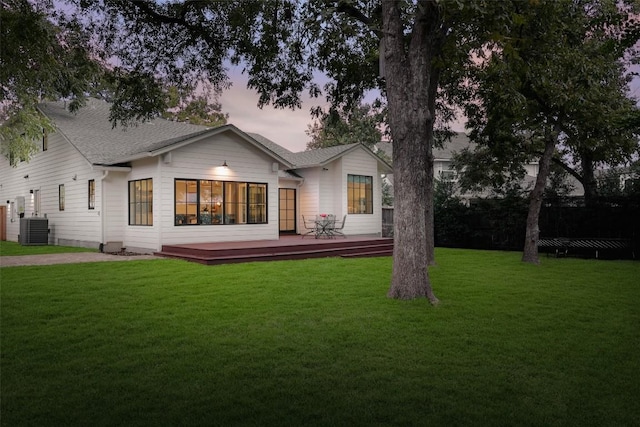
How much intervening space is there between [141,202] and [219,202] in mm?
2265

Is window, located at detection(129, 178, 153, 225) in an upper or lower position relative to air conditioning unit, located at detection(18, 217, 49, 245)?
upper

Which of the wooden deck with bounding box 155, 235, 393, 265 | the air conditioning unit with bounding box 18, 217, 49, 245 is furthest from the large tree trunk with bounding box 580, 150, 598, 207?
the air conditioning unit with bounding box 18, 217, 49, 245

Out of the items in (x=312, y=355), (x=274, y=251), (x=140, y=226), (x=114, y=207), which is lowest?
(x=312, y=355)

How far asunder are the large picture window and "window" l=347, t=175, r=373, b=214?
4529mm

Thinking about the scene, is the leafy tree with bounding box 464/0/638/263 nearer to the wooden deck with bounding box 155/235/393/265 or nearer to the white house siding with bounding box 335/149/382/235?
the wooden deck with bounding box 155/235/393/265

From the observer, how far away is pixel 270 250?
486 inches

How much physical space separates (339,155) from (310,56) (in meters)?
7.75

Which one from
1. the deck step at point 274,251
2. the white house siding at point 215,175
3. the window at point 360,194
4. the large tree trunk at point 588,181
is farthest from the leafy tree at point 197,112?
the large tree trunk at point 588,181

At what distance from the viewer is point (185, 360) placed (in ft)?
13.3

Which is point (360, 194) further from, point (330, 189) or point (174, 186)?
point (174, 186)

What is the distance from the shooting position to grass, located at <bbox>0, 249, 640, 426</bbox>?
10.1ft

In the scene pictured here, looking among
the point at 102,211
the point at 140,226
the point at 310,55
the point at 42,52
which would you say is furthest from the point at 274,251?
the point at 42,52

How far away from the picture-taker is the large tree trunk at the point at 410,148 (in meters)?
6.76

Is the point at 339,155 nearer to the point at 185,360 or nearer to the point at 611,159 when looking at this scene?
the point at 611,159
